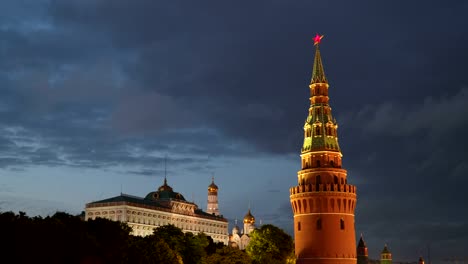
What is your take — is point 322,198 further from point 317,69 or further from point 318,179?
point 317,69

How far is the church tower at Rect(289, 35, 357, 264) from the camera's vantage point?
11750 centimetres

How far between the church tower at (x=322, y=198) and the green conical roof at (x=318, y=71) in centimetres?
176

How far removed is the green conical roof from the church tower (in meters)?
1.76

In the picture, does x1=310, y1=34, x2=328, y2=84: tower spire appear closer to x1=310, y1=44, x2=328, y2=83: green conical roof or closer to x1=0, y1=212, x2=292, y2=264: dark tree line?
x1=310, y1=44, x2=328, y2=83: green conical roof

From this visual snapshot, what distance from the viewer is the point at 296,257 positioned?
121312 mm

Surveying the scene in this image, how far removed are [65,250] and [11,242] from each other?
7071 mm

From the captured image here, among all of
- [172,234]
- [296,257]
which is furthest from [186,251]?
[296,257]

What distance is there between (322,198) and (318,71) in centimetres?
2693

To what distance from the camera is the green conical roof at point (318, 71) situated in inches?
5079

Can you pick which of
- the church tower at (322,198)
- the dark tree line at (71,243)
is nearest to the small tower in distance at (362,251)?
the church tower at (322,198)

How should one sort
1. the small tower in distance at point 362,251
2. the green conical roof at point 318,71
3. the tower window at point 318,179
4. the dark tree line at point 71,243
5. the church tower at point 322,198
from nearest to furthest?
the dark tree line at point 71,243 < the church tower at point 322,198 < the tower window at point 318,179 < the green conical roof at point 318,71 < the small tower in distance at point 362,251

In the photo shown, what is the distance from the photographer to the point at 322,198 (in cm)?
11888

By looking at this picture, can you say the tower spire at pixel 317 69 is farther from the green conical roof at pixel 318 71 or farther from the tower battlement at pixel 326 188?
the tower battlement at pixel 326 188

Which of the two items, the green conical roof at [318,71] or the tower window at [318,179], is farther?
the green conical roof at [318,71]
